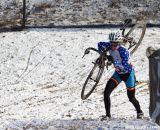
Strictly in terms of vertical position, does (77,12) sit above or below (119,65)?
above

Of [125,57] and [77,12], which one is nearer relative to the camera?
[125,57]

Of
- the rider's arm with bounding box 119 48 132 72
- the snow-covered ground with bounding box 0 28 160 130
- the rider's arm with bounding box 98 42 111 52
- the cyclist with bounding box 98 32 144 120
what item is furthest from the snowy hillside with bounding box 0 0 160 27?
the rider's arm with bounding box 119 48 132 72

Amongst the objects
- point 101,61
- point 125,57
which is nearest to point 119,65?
point 125,57

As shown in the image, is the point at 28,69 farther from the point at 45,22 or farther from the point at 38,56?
the point at 45,22

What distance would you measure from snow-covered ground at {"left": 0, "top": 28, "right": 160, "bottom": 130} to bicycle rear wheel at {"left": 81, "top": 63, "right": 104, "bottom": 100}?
25cm

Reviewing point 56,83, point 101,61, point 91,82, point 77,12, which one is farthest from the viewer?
point 77,12

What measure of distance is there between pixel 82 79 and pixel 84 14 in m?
7.05

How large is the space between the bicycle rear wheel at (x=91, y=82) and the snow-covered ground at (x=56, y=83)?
9.7 inches

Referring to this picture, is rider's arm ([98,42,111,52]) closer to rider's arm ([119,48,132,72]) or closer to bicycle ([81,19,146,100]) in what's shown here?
bicycle ([81,19,146,100])

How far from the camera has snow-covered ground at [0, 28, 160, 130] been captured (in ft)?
36.6

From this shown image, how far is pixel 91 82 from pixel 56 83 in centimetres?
175

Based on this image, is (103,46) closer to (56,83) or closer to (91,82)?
(91,82)

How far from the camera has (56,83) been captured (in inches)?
619

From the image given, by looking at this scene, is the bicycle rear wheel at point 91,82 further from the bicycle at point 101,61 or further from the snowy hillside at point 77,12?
the snowy hillside at point 77,12
